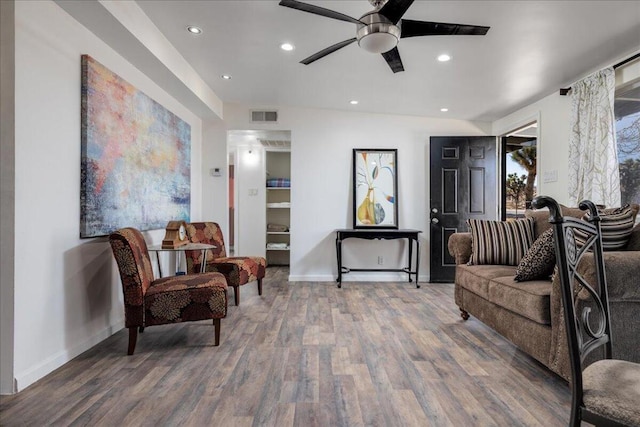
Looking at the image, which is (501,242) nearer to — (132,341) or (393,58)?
(393,58)

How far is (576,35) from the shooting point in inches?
101

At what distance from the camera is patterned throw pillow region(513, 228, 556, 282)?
7.11 ft

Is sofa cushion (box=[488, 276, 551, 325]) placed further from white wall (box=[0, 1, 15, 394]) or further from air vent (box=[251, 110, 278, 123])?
air vent (box=[251, 110, 278, 123])

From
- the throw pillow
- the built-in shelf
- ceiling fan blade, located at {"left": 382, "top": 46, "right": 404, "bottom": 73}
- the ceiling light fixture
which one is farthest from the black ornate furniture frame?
the built-in shelf

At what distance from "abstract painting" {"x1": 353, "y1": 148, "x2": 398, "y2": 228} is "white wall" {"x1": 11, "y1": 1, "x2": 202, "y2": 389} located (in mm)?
3215

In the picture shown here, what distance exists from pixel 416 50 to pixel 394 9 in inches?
43.9

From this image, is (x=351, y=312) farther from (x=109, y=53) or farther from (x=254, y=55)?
(x=109, y=53)

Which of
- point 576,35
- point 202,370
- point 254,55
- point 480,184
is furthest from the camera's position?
point 480,184

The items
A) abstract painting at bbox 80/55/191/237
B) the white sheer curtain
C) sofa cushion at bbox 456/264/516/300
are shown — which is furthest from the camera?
the white sheer curtain

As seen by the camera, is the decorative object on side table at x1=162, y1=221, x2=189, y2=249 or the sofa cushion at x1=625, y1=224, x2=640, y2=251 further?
the decorative object on side table at x1=162, y1=221, x2=189, y2=249

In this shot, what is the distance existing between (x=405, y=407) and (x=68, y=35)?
120 inches

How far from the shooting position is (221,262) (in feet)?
11.8

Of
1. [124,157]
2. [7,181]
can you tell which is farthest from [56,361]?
[124,157]

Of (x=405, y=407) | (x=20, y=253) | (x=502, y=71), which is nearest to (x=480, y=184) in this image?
(x=502, y=71)
